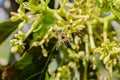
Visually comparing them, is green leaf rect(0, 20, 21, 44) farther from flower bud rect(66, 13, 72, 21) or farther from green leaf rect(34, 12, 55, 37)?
flower bud rect(66, 13, 72, 21)

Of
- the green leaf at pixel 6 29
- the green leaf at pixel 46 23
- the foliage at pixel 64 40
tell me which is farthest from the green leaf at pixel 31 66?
the green leaf at pixel 6 29

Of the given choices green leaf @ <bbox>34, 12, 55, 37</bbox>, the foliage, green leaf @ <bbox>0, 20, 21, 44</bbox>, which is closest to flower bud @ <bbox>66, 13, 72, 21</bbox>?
the foliage

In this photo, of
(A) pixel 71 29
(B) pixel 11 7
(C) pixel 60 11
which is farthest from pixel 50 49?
(B) pixel 11 7

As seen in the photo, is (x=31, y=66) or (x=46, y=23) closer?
(x=46, y=23)

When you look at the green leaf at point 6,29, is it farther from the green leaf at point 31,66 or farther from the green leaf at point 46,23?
the green leaf at point 46,23

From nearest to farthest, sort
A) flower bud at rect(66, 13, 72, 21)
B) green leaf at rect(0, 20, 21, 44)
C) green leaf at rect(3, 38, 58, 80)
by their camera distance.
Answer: flower bud at rect(66, 13, 72, 21) → green leaf at rect(3, 38, 58, 80) → green leaf at rect(0, 20, 21, 44)

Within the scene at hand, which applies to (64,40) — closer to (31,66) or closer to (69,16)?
(69,16)

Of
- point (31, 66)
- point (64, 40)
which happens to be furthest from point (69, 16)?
point (31, 66)
